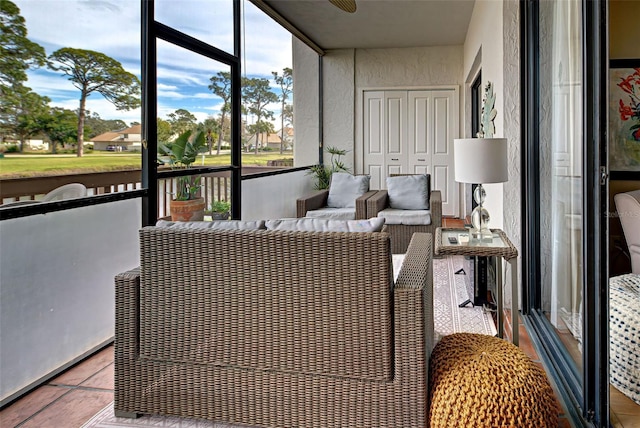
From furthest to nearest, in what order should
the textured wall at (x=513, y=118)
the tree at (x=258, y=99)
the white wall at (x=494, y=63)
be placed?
1. the tree at (x=258, y=99)
2. the white wall at (x=494, y=63)
3. the textured wall at (x=513, y=118)

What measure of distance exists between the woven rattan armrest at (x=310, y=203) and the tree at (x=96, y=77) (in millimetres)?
2493

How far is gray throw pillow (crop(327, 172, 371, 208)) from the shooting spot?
6.03m

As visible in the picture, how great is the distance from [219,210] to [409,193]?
7.21 feet

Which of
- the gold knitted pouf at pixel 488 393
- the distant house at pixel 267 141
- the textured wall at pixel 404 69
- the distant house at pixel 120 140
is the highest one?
the textured wall at pixel 404 69

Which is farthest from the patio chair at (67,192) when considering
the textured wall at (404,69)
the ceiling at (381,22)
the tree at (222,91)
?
the textured wall at (404,69)

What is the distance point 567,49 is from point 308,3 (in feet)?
13.3

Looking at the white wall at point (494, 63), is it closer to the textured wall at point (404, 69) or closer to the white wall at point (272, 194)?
the white wall at point (272, 194)

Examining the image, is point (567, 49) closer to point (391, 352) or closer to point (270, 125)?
point (391, 352)

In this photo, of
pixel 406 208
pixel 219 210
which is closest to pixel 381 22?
pixel 406 208

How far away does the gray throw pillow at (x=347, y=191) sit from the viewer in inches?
237

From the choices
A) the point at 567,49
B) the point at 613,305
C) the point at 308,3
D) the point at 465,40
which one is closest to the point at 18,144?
the point at 567,49

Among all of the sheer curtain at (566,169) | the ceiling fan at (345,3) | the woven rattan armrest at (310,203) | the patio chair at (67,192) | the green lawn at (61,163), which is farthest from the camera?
the woven rattan armrest at (310,203)

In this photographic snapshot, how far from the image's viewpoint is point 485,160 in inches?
111

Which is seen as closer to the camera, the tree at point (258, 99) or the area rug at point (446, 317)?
the area rug at point (446, 317)
